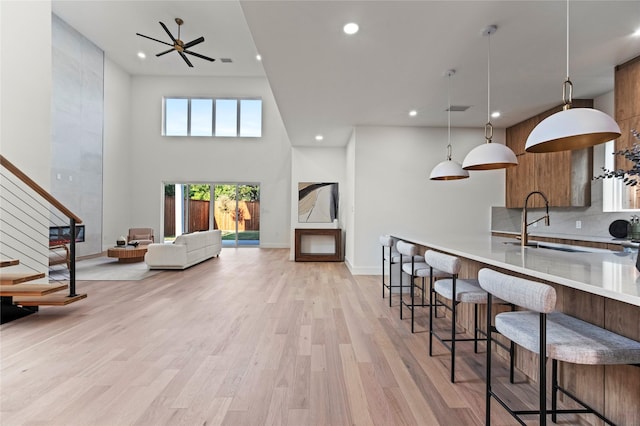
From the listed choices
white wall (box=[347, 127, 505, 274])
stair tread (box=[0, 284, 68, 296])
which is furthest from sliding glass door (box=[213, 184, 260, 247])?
stair tread (box=[0, 284, 68, 296])

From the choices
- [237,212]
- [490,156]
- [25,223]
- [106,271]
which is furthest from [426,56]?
[237,212]

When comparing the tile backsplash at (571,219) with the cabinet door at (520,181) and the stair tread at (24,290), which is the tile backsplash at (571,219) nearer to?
the cabinet door at (520,181)

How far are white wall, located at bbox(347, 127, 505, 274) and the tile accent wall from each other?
21.2ft

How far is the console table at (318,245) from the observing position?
705 centimetres

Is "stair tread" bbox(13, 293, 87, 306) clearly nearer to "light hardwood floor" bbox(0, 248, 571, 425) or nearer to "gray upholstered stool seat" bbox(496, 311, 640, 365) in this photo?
"light hardwood floor" bbox(0, 248, 571, 425)

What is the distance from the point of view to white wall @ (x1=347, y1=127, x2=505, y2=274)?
18.1ft

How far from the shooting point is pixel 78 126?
7.52 meters

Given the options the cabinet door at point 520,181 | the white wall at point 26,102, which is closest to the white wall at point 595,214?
the cabinet door at point 520,181

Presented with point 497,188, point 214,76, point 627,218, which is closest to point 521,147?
point 497,188

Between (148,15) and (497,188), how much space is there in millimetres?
7676

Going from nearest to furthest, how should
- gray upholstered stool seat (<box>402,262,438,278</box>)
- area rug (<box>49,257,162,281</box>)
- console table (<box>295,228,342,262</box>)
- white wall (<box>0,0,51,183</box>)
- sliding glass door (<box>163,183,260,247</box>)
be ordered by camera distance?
1. gray upholstered stool seat (<box>402,262,438,278</box>)
2. white wall (<box>0,0,51,183</box>)
3. area rug (<box>49,257,162,281</box>)
4. console table (<box>295,228,342,262</box>)
5. sliding glass door (<box>163,183,260,247</box>)

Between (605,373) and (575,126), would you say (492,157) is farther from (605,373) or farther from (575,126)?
(605,373)

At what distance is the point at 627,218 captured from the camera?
3.81 meters

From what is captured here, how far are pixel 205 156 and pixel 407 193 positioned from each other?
678cm
